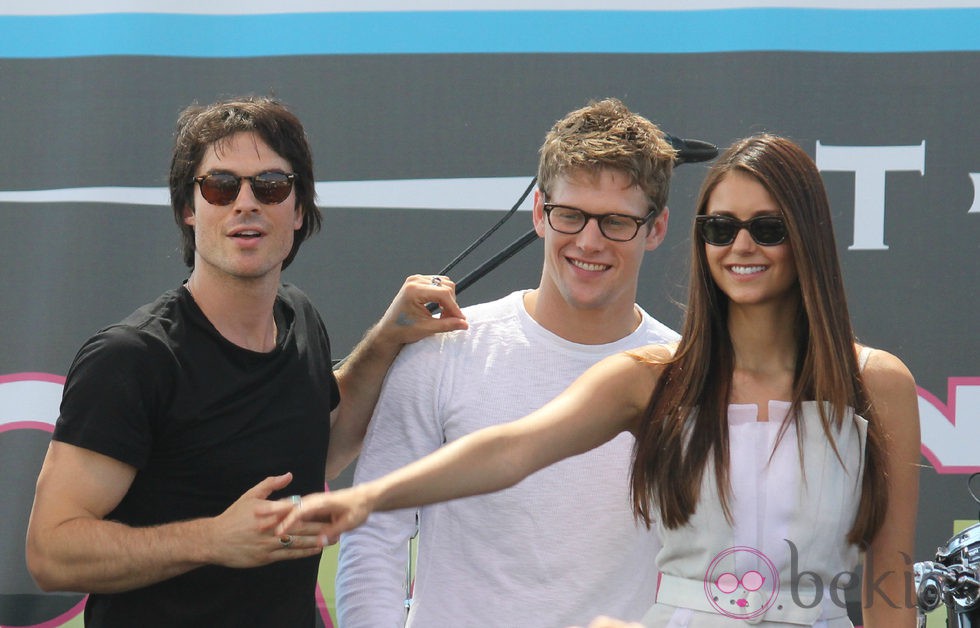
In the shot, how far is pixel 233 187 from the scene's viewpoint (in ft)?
7.52

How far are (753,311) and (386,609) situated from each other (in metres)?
0.92

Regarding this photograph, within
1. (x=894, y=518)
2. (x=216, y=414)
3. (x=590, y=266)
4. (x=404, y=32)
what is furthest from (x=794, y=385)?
(x=404, y=32)

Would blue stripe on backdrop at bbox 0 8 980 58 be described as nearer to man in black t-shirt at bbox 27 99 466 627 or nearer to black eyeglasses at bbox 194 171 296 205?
man in black t-shirt at bbox 27 99 466 627

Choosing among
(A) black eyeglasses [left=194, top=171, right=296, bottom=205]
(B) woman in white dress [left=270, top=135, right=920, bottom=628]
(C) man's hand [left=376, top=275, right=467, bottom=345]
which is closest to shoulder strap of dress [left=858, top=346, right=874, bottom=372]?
(B) woman in white dress [left=270, top=135, right=920, bottom=628]

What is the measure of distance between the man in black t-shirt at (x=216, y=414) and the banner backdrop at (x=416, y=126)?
0.90 metres

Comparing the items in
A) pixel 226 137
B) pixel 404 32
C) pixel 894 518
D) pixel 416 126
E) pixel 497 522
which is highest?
pixel 404 32

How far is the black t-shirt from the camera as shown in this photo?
2.02 m

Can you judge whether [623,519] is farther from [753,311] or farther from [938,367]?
[938,367]

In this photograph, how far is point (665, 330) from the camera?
242 centimetres

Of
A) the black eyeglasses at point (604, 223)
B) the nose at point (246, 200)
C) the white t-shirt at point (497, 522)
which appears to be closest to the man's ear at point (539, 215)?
the black eyeglasses at point (604, 223)

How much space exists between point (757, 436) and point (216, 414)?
1.01m

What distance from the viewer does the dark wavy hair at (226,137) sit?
235 cm

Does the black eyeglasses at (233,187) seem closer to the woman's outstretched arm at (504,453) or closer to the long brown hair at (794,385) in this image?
the woman's outstretched arm at (504,453)

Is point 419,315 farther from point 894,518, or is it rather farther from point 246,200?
point 894,518
